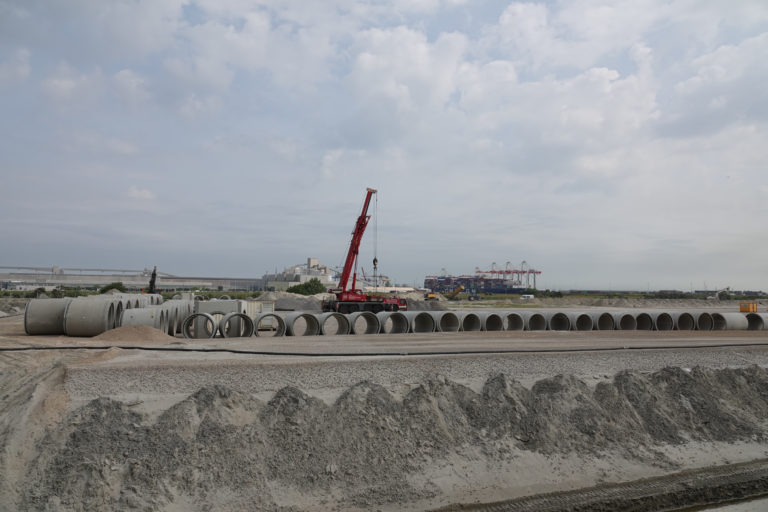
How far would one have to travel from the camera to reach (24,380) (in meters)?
9.52

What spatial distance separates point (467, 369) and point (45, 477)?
776 cm

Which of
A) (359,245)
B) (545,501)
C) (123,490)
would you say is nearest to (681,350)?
(545,501)

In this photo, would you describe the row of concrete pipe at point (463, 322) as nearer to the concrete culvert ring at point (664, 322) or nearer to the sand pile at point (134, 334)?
the concrete culvert ring at point (664, 322)

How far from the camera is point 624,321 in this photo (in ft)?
76.5

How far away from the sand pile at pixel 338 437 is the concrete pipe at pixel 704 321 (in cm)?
1463

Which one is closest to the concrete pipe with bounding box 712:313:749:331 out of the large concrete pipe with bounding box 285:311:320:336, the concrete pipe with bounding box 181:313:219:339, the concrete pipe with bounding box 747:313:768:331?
the concrete pipe with bounding box 747:313:768:331

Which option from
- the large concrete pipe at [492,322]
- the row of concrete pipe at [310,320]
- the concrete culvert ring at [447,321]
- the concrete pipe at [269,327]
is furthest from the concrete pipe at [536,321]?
the concrete pipe at [269,327]

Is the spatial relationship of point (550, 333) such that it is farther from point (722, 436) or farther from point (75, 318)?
point (75, 318)

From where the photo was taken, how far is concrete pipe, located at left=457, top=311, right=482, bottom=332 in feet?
70.8

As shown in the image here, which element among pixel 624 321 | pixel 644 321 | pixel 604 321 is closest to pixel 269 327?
pixel 604 321

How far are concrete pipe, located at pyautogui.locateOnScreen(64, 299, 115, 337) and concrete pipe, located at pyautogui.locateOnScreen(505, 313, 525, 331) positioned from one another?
15.7 meters

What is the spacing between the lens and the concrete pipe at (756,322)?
24.1 meters

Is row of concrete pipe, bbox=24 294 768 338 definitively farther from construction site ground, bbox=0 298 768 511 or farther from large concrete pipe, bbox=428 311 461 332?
construction site ground, bbox=0 298 768 511

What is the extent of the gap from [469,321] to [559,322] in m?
4.44
